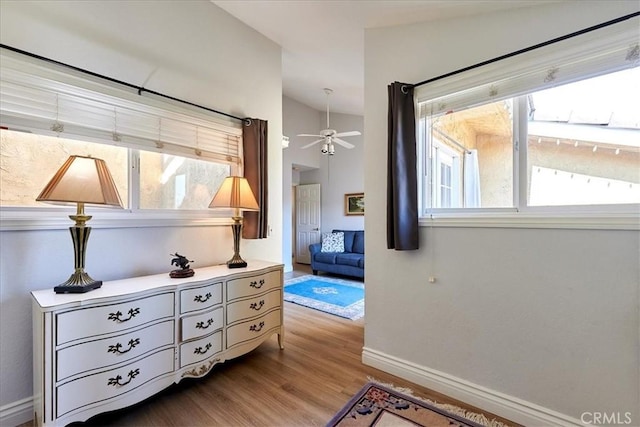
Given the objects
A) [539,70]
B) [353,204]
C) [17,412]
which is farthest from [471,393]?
[353,204]

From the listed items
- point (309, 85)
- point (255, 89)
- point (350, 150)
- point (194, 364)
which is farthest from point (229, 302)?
point (350, 150)

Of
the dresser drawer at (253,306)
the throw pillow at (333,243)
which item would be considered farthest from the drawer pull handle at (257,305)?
the throw pillow at (333,243)

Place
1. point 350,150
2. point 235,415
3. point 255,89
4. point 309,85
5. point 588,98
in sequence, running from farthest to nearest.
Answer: point 350,150 < point 309,85 < point 255,89 < point 235,415 < point 588,98

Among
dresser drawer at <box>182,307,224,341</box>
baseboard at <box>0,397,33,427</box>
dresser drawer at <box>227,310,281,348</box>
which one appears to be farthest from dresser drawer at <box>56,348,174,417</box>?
baseboard at <box>0,397,33,427</box>

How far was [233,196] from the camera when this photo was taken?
2270 mm

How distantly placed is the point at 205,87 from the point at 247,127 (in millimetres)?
492

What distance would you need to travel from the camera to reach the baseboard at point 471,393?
1557 millimetres

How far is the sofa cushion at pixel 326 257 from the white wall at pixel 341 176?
1184 millimetres

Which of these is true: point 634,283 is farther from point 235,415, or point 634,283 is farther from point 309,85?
point 309,85

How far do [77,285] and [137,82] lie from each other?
58.1 inches

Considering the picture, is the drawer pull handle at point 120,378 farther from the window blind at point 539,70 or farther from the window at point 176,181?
the window blind at point 539,70

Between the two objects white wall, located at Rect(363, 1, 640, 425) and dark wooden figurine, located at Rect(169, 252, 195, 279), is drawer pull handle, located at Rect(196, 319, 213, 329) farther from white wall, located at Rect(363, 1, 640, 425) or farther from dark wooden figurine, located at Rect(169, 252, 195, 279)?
white wall, located at Rect(363, 1, 640, 425)

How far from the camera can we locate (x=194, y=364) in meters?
1.86

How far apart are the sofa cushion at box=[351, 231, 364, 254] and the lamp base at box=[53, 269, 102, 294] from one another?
4.60 m
